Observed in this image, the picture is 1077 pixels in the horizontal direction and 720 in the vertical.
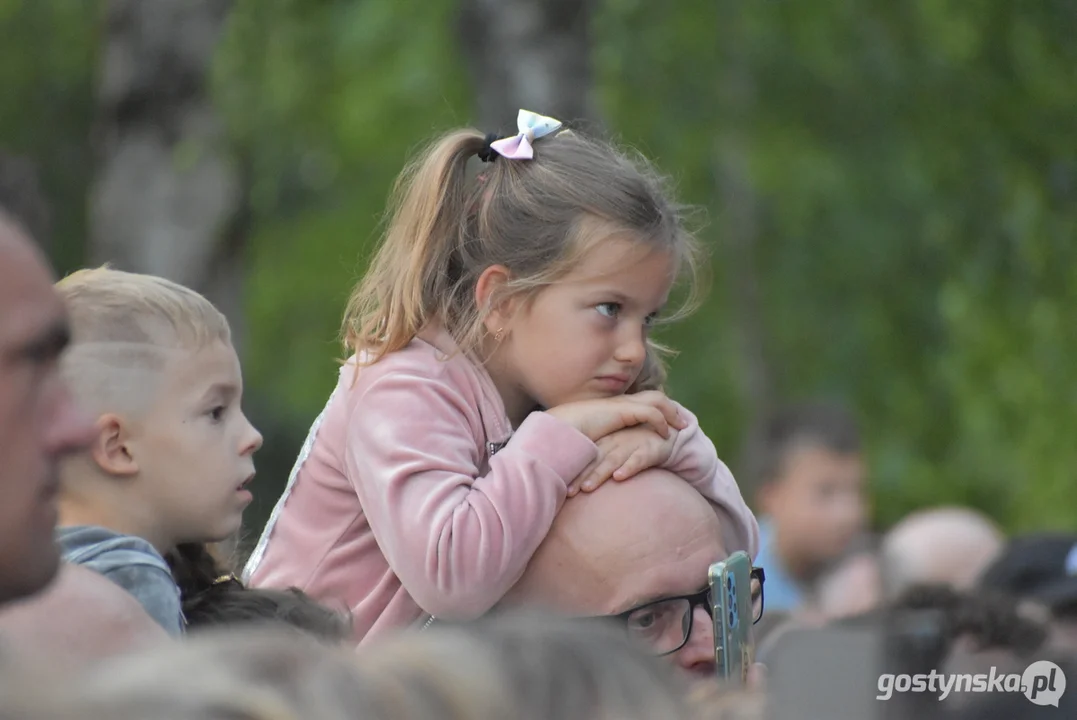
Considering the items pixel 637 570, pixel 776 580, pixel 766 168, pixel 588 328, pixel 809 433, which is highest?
pixel 588 328

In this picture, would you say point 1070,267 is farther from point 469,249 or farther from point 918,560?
point 469,249

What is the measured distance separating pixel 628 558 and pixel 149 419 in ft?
2.39

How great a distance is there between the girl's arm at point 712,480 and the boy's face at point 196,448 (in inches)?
25.6

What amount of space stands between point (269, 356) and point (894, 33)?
6927 mm

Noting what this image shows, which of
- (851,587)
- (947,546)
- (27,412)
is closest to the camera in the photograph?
(27,412)

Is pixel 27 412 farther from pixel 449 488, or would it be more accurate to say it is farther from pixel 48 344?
pixel 449 488

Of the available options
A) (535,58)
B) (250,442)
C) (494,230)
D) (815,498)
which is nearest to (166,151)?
(535,58)

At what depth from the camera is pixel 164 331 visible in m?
2.48

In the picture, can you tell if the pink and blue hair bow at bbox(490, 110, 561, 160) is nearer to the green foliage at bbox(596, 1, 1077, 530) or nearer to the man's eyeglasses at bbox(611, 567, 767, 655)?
the man's eyeglasses at bbox(611, 567, 767, 655)

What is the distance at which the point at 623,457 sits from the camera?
2465 millimetres

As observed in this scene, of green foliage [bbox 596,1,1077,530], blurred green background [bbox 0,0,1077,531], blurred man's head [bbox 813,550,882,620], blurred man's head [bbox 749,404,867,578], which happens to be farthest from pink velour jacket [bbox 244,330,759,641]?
green foliage [bbox 596,1,1077,530]

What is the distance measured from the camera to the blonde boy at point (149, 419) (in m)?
2.43

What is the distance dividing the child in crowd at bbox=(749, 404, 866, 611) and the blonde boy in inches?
151

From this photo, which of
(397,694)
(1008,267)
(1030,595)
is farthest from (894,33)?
(397,694)
